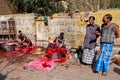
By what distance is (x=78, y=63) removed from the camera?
25.2 feet

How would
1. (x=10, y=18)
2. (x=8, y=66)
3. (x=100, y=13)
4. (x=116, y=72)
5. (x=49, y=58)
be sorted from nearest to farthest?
1. (x=116, y=72)
2. (x=8, y=66)
3. (x=49, y=58)
4. (x=100, y=13)
5. (x=10, y=18)

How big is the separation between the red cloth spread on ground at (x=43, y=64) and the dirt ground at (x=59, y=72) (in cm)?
21

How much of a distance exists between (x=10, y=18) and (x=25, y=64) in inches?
162

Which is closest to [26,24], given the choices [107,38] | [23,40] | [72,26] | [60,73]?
[23,40]

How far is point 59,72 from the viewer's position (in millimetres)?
6848

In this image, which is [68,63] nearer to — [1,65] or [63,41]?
[63,41]

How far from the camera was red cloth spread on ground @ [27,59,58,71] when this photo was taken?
7218 millimetres

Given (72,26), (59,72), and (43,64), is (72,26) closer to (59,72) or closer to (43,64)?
(43,64)

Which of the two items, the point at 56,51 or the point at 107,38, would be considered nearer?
the point at 107,38

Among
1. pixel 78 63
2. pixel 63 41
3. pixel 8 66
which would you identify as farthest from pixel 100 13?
pixel 8 66

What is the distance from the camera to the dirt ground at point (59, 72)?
6332 mm

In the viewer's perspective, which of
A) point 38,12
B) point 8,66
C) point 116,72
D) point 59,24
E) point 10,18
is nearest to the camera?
point 116,72

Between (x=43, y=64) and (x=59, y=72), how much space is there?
0.92 meters

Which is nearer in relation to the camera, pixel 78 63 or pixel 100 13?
pixel 78 63
